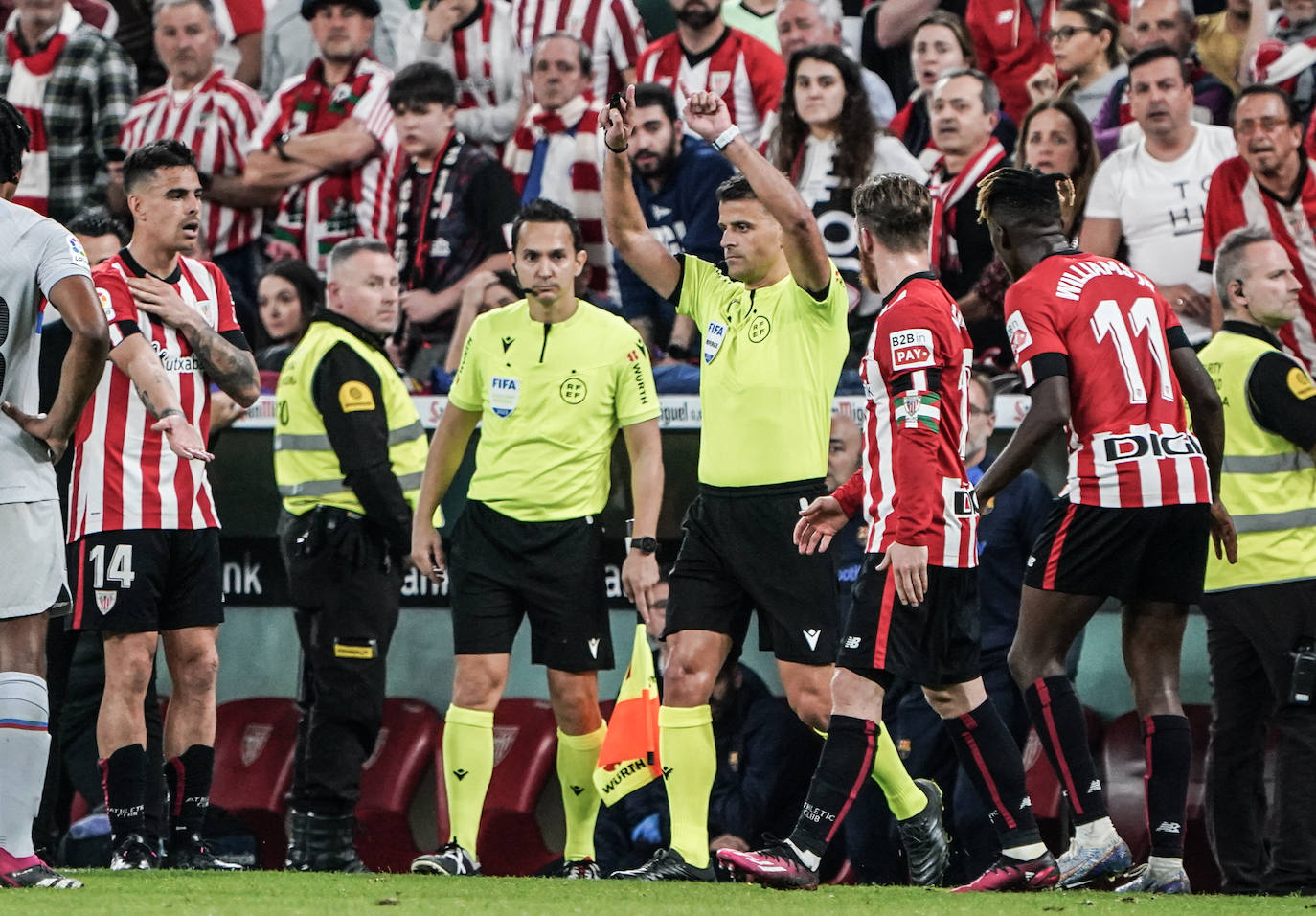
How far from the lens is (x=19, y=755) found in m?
5.14

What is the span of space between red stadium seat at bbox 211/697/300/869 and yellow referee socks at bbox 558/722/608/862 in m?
2.01

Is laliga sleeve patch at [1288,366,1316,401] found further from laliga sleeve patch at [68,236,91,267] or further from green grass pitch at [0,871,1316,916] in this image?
laliga sleeve patch at [68,236,91,267]

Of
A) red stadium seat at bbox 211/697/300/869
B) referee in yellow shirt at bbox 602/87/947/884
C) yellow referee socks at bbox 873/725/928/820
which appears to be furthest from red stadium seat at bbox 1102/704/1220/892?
red stadium seat at bbox 211/697/300/869

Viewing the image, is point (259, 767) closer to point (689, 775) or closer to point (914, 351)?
point (689, 775)

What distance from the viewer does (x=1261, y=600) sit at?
21.4 feet

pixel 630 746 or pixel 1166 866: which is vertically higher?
pixel 630 746

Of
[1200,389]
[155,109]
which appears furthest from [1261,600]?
[155,109]

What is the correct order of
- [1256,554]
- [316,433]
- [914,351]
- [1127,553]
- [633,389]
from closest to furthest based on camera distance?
[914,351], [1127,553], [1256,554], [633,389], [316,433]

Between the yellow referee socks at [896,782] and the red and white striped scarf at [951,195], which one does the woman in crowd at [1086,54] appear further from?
the yellow referee socks at [896,782]

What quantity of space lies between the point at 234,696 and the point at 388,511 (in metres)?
2.18

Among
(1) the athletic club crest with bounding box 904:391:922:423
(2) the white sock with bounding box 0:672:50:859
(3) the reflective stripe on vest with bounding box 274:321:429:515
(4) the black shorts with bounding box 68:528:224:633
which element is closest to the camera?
(2) the white sock with bounding box 0:672:50:859

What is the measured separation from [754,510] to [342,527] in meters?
2.09

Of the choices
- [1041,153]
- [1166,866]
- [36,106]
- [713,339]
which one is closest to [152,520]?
[713,339]

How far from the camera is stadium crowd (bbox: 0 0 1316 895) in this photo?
558 cm
